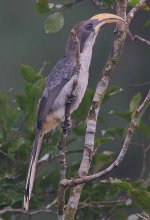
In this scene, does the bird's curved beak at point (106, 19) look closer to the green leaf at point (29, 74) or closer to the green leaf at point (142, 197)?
the green leaf at point (29, 74)

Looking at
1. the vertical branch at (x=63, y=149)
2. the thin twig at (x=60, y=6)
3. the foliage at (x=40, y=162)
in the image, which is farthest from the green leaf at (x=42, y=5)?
the vertical branch at (x=63, y=149)

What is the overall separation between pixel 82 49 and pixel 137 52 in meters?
7.26

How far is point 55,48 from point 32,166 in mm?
7261

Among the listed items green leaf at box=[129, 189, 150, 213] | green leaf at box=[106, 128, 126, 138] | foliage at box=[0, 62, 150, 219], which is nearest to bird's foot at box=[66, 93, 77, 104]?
foliage at box=[0, 62, 150, 219]

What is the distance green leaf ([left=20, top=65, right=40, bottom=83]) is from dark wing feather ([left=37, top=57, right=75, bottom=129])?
19 cm

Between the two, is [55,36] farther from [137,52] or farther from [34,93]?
[34,93]

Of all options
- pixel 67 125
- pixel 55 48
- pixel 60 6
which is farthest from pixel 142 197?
pixel 55 48

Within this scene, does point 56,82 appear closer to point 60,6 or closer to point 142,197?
point 60,6

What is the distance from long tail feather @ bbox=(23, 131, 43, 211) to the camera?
4.91 m

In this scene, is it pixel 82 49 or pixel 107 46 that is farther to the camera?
pixel 107 46

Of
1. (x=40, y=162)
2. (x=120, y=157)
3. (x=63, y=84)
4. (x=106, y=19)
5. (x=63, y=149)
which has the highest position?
(x=106, y=19)

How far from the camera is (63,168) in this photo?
470 centimetres

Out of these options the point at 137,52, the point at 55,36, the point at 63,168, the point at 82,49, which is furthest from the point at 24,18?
the point at 63,168

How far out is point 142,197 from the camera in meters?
4.44
